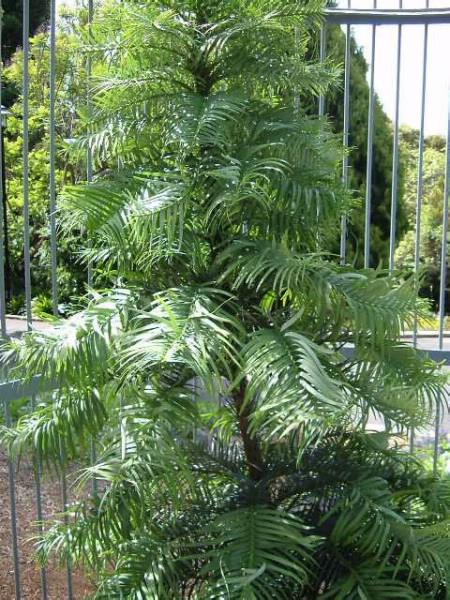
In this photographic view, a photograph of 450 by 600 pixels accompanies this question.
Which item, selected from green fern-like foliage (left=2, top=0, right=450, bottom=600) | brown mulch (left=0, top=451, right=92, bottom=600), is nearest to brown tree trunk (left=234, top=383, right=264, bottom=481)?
green fern-like foliage (left=2, top=0, right=450, bottom=600)

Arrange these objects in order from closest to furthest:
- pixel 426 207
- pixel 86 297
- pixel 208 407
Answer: pixel 86 297
pixel 208 407
pixel 426 207

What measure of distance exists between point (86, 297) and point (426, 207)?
12693 mm

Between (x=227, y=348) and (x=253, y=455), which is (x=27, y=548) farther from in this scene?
(x=227, y=348)

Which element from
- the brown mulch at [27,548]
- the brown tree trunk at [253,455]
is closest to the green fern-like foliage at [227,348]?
the brown tree trunk at [253,455]

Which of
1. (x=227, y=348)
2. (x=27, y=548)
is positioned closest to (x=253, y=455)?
(x=227, y=348)

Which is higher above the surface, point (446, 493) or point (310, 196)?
point (310, 196)

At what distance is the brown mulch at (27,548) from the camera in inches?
124

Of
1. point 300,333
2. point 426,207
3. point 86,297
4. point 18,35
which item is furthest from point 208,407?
point 18,35

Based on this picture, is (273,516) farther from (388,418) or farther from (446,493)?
(446,493)

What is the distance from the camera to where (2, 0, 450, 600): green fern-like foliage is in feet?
5.20

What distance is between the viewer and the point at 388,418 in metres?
1.79

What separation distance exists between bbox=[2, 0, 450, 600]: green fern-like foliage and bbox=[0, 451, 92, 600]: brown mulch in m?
0.93

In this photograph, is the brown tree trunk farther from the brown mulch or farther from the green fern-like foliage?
the brown mulch

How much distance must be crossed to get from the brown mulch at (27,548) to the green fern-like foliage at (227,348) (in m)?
0.93
